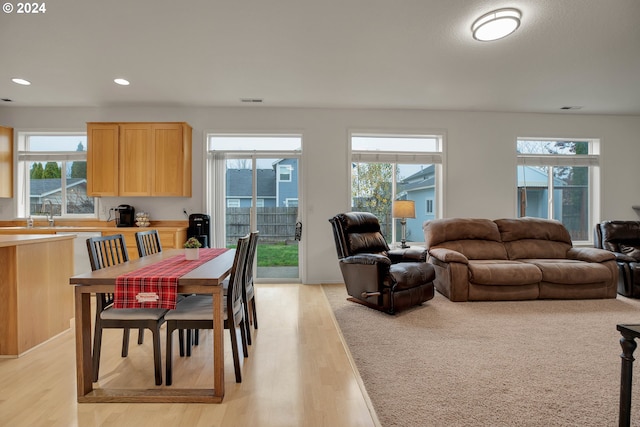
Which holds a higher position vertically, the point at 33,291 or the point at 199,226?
the point at 199,226

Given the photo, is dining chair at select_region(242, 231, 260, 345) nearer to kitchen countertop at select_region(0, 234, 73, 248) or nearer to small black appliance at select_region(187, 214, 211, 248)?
kitchen countertop at select_region(0, 234, 73, 248)

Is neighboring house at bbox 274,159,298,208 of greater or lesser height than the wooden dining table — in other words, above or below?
→ above

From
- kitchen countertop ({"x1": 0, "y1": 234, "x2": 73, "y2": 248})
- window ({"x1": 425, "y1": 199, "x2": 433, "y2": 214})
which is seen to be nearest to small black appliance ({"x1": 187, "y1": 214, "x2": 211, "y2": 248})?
kitchen countertop ({"x1": 0, "y1": 234, "x2": 73, "y2": 248})

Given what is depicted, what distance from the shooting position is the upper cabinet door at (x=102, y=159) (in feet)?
14.6

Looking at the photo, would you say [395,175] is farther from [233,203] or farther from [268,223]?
[233,203]

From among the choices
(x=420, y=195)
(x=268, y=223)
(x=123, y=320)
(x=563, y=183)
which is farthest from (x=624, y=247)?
(x=123, y=320)

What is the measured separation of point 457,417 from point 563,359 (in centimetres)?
123

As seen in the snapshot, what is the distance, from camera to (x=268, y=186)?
498cm

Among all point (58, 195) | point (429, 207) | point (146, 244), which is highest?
point (58, 195)

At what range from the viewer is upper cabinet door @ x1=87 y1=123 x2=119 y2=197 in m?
4.44

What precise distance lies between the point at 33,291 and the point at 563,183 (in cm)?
706

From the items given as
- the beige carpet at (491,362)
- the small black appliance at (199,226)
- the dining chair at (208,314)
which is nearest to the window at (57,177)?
the small black appliance at (199,226)

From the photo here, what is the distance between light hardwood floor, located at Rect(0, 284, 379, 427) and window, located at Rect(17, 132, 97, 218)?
2.76 meters

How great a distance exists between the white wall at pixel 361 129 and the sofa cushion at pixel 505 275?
59.3 inches
